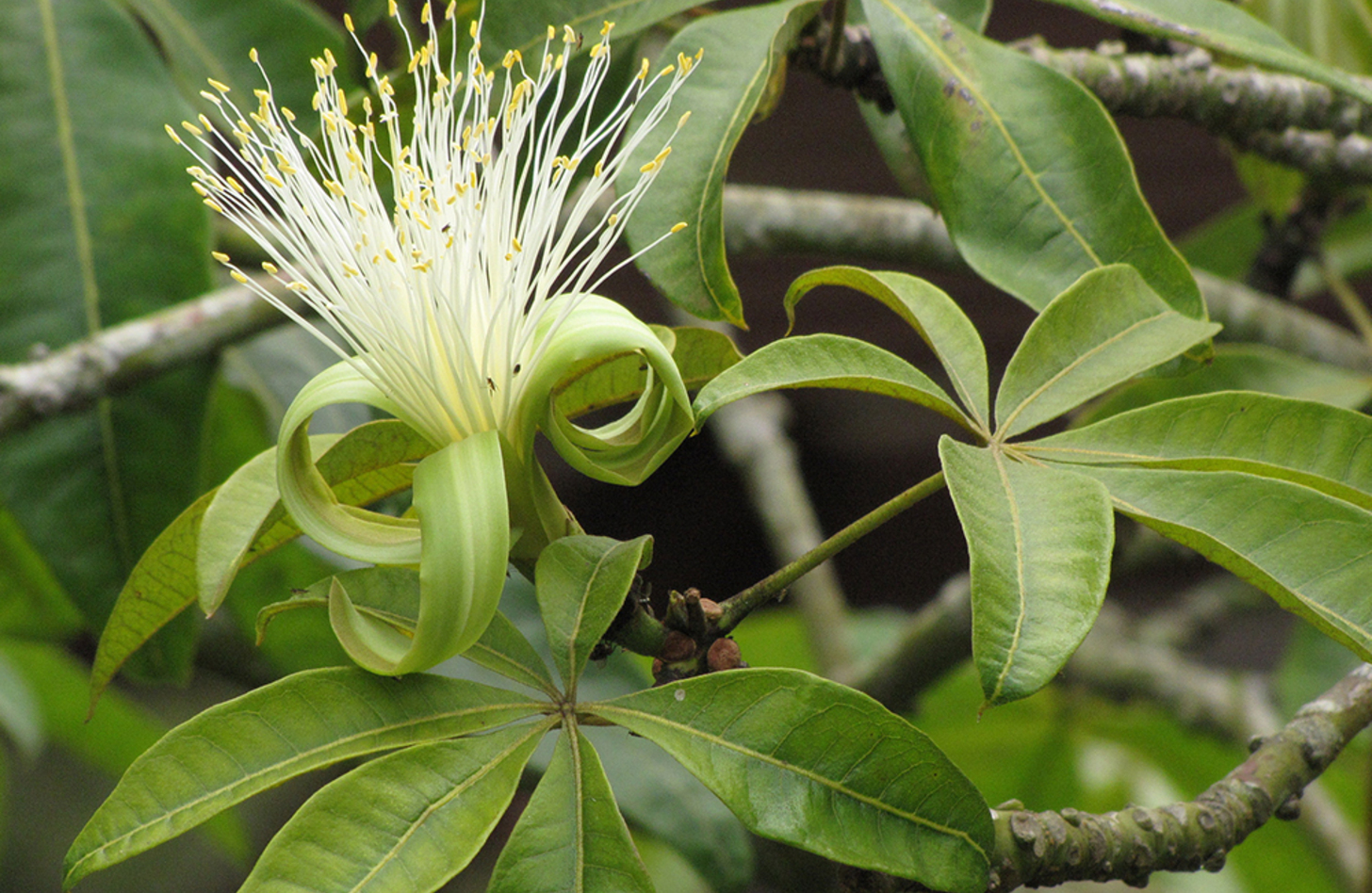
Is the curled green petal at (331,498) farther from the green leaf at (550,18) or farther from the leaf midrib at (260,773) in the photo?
the green leaf at (550,18)

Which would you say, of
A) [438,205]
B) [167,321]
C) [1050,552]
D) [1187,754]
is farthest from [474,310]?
[1187,754]

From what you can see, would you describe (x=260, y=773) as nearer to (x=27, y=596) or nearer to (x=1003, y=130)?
(x=1003, y=130)

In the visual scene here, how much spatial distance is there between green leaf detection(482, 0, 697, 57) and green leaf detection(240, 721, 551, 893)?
1.43ft

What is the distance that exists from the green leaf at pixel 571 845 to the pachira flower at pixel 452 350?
7 cm

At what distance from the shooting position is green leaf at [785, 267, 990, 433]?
0.52 meters

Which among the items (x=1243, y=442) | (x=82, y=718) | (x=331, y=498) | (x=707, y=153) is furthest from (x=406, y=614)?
(x=82, y=718)

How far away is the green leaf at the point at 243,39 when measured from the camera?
983mm

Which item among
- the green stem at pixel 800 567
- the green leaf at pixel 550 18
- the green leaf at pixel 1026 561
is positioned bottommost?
the green stem at pixel 800 567

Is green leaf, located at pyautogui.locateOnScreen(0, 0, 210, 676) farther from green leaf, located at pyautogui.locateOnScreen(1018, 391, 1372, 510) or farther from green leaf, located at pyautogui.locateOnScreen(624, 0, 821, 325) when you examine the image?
green leaf, located at pyautogui.locateOnScreen(1018, 391, 1372, 510)

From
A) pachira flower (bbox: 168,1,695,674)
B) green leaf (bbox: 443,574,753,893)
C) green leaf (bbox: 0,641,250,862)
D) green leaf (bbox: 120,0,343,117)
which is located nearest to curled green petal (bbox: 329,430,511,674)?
pachira flower (bbox: 168,1,695,674)

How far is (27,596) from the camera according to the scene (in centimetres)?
119

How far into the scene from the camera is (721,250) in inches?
22.4

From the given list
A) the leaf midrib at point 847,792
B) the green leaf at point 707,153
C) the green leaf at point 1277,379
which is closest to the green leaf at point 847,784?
the leaf midrib at point 847,792

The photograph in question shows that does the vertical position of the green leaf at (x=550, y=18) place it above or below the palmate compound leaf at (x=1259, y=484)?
above
